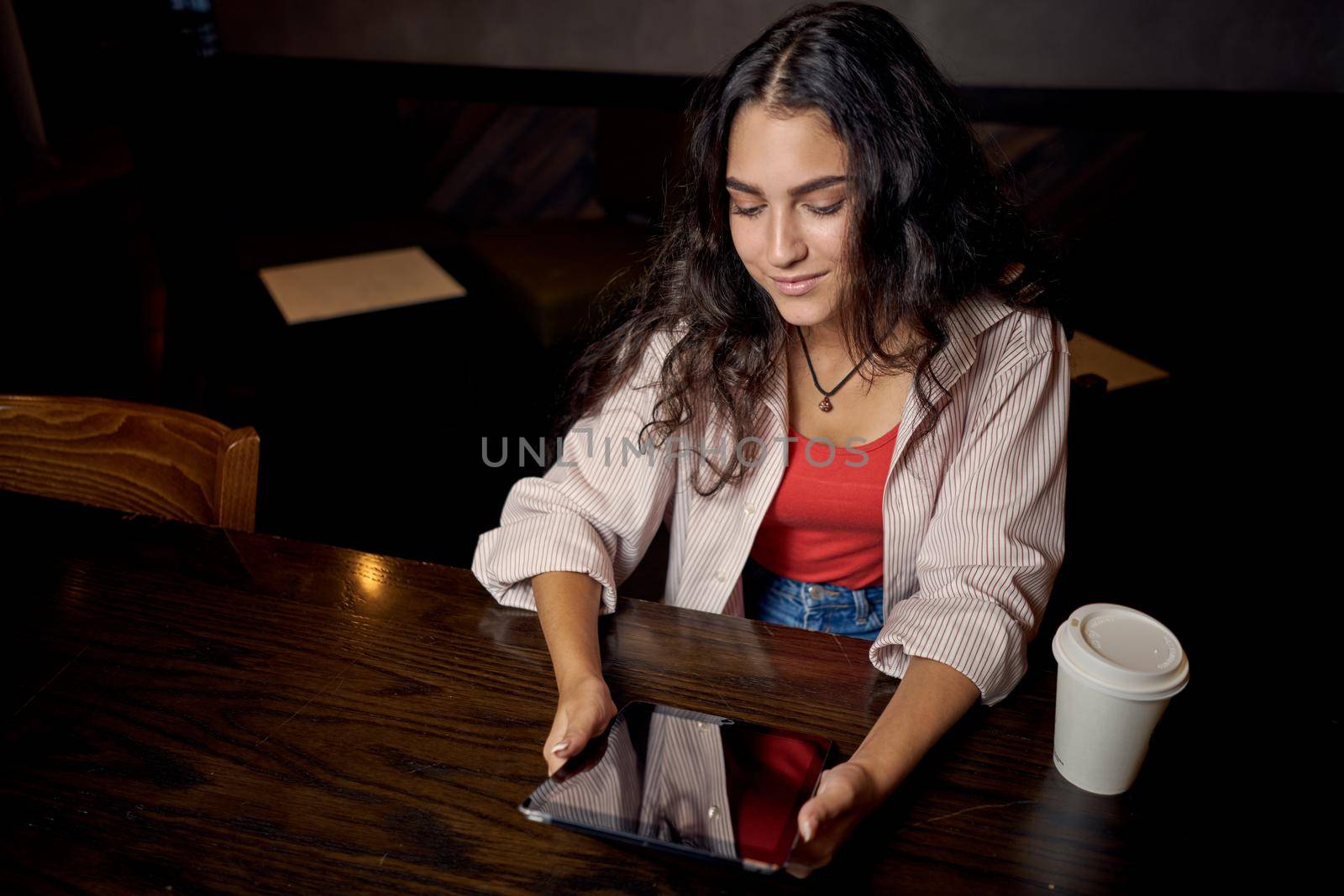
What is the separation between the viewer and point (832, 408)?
1.25m

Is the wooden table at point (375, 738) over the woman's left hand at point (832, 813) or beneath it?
beneath

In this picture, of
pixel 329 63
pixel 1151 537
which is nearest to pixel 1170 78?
pixel 1151 537

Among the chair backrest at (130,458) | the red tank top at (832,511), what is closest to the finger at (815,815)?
the red tank top at (832,511)

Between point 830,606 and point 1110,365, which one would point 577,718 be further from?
point 1110,365

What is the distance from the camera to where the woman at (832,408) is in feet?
3.18

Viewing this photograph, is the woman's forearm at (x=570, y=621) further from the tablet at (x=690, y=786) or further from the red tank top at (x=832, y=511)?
the red tank top at (x=832, y=511)

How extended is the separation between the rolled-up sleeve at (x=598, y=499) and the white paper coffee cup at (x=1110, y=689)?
48 centimetres

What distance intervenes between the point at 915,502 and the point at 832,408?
0.54 feet

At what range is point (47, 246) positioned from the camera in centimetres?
442

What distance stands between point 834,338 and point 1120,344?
115 centimetres

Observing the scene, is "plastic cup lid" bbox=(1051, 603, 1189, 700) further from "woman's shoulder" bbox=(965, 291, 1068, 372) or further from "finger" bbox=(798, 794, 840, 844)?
"woman's shoulder" bbox=(965, 291, 1068, 372)

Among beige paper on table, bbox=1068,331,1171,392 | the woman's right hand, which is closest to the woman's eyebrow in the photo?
the woman's right hand

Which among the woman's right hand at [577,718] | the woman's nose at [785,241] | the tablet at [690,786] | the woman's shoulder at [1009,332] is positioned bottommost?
the woman's right hand at [577,718]

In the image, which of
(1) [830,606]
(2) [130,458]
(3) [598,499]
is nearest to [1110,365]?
(1) [830,606]
